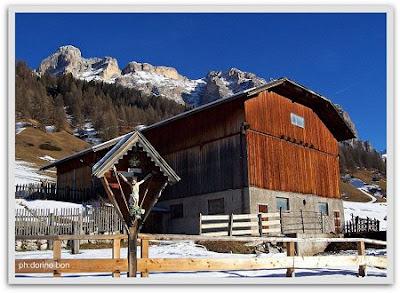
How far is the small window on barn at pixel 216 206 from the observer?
2264 cm

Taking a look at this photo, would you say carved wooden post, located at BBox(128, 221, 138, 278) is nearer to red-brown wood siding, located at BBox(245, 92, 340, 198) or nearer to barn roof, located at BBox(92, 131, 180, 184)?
barn roof, located at BBox(92, 131, 180, 184)

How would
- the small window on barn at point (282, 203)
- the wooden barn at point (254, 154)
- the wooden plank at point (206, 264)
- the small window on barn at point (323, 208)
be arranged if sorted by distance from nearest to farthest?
the wooden plank at point (206, 264) < the wooden barn at point (254, 154) < the small window on barn at point (282, 203) < the small window on barn at point (323, 208)

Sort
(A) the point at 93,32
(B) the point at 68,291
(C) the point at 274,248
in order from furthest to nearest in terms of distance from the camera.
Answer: (C) the point at 274,248 < (A) the point at 93,32 < (B) the point at 68,291

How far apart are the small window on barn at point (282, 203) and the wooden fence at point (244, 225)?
1.21 m

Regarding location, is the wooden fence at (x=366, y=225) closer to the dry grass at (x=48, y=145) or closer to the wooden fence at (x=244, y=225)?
the wooden fence at (x=244, y=225)

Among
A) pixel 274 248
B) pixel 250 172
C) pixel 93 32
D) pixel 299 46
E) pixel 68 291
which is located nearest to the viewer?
pixel 68 291

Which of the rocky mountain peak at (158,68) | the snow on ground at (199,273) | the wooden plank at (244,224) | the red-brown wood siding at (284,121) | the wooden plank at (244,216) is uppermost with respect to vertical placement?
the rocky mountain peak at (158,68)

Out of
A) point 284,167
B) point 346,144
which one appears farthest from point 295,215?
point 346,144

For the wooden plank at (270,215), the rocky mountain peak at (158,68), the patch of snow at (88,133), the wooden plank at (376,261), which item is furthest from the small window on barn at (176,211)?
the wooden plank at (376,261)

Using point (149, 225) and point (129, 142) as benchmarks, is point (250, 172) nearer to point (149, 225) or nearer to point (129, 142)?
point (149, 225)

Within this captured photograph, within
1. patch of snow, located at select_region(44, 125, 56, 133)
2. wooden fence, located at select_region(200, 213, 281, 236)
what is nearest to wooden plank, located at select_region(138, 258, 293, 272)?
patch of snow, located at select_region(44, 125, 56, 133)

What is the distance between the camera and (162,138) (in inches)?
1022

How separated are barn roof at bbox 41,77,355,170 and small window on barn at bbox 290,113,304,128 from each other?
2.18ft

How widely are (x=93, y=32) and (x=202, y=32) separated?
2455 mm
